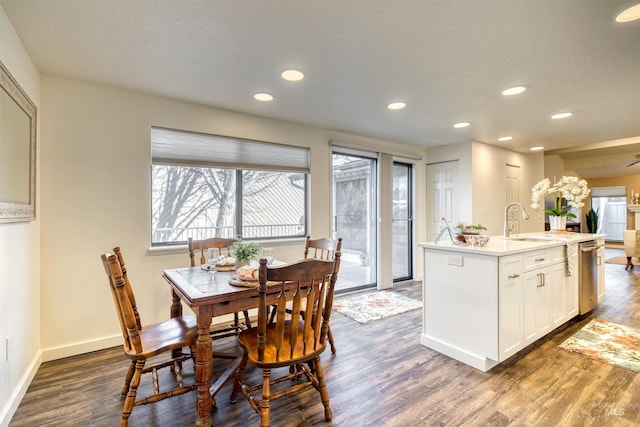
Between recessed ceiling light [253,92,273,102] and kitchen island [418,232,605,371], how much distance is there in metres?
2.07

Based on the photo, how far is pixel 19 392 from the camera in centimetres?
196

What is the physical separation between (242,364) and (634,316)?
4.51 metres

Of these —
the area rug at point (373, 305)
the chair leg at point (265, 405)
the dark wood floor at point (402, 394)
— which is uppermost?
the chair leg at point (265, 405)

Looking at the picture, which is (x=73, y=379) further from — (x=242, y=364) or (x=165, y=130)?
(x=165, y=130)

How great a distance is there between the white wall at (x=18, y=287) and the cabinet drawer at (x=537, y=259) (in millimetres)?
3641

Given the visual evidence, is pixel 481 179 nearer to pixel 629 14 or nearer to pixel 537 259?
pixel 537 259

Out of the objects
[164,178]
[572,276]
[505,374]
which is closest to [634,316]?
[572,276]

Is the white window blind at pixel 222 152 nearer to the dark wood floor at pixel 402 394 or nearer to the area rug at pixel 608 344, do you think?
the dark wood floor at pixel 402 394

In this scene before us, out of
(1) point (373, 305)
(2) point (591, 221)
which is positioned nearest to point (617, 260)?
(2) point (591, 221)

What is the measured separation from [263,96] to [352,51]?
1147 millimetres

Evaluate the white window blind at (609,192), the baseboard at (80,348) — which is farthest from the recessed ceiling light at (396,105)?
the white window blind at (609,192)

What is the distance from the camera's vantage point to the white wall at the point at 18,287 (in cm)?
177

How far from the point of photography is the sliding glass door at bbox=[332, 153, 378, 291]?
188 inches

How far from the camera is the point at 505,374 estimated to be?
2322mm
